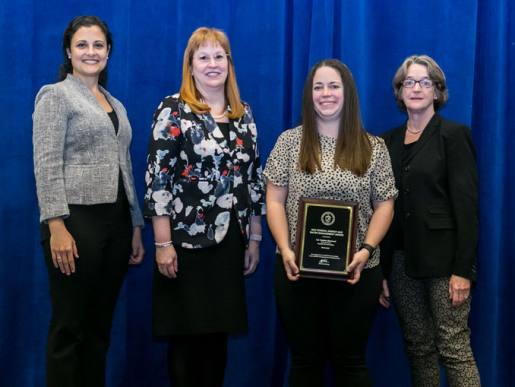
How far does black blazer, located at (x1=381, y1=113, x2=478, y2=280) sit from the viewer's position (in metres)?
1.88

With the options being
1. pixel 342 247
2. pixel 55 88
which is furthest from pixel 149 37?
pixel 342 247

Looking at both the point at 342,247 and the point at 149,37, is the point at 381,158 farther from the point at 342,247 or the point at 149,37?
the point at 149,37

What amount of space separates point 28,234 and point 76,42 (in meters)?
1.03

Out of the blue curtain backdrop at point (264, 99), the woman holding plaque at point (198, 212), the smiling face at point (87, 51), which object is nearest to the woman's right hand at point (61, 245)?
the woman holding plaque at point (198, 212)

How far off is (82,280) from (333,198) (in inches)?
37.6

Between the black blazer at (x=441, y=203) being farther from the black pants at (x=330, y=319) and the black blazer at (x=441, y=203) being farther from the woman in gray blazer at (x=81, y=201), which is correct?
the woman in gray blazer at (x=81, y=201)

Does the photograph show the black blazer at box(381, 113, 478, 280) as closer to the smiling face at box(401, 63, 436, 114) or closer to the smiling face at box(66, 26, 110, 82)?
the smiling face at box(401, 63, 436, 114)

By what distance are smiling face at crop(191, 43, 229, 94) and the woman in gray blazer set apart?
0.37 metres

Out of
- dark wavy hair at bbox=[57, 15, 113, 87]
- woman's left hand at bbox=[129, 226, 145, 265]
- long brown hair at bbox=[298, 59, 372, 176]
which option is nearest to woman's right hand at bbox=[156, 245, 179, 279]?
woman's left hand at bbox=[129, 226, 145, 265]

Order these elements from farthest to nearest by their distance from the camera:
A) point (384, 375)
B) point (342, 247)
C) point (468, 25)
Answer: point (384, 375), point (468, 25), point (342, 247)

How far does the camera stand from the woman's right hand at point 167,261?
1799 mm

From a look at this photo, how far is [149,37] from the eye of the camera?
2.41 meters

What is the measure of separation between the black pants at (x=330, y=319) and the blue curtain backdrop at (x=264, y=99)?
26.3 inches

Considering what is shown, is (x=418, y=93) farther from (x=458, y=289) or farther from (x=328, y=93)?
(x=458, y=289)
